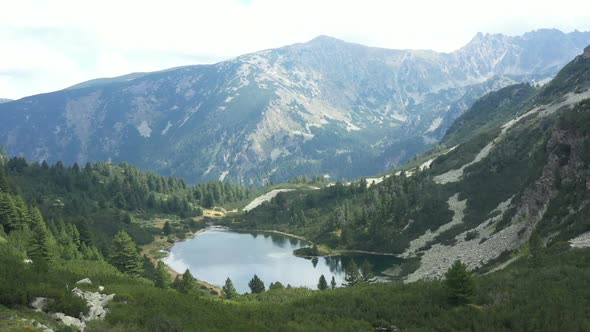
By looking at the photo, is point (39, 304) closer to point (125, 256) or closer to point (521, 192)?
point (125, 256)

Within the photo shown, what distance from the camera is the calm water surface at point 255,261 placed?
395ft

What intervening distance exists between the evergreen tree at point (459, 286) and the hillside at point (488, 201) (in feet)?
59.5

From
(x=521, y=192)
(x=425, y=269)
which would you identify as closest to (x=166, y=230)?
(x=425, y=269)

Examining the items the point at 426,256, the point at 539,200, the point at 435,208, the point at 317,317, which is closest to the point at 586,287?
the point at 317,317

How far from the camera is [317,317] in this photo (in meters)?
43.2

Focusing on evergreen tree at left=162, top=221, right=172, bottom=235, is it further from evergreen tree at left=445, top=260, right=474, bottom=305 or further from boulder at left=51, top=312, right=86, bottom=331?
evergreen tree at left=445, top=260, right=474, bottom=305

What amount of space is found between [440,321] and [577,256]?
18223 mm

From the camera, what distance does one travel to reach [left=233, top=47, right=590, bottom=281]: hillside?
66750 millimetres

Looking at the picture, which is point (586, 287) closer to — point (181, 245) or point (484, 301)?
point (484, 301)

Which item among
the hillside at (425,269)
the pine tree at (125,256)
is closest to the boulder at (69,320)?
the hillside at (425,269)

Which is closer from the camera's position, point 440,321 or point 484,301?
point 440,321

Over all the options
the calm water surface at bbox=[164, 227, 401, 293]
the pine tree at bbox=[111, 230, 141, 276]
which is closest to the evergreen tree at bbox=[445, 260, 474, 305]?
the pine tree at bbox=[111, 230, 141, 276]

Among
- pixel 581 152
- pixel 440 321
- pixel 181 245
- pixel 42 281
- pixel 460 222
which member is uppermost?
pixel 581 152

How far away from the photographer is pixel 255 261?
14500 cm
